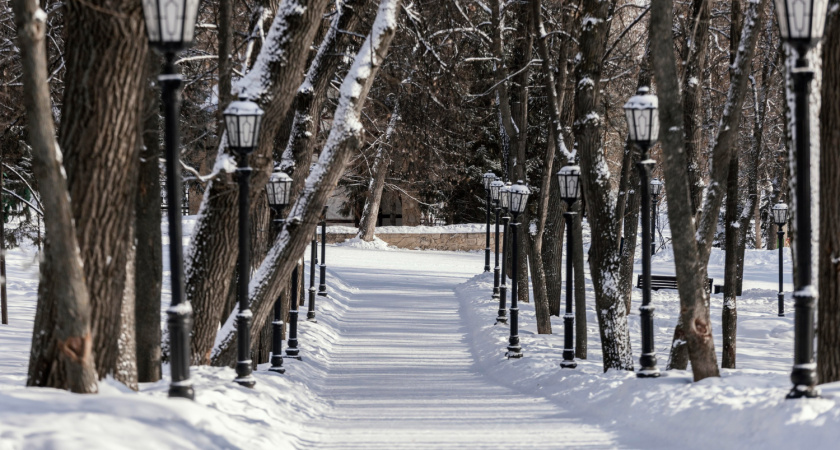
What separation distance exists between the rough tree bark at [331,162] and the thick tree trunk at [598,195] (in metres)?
3.16

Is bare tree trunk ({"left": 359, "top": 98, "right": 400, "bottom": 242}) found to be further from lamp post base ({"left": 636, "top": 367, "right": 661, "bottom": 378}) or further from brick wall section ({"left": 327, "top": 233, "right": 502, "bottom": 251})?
lamp post base ({"left": 636, "top": 367, "right": 661, "bottom": 378})

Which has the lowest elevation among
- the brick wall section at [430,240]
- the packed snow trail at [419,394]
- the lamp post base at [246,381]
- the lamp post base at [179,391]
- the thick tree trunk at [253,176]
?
the packed snow trail at [419,394]

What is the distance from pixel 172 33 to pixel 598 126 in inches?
261

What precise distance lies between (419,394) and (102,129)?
5.74 metres

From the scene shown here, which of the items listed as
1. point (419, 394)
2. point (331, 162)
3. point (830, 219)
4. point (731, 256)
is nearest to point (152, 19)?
point (331, 162)

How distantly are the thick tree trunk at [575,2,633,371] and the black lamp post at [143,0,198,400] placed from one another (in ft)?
20.2

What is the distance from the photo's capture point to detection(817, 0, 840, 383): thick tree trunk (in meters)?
7.68

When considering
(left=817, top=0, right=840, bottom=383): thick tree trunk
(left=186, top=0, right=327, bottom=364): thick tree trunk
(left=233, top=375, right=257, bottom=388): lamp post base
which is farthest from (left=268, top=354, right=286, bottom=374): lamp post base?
(left=817, top=0, right=840, bottom=383): thick tree trunk

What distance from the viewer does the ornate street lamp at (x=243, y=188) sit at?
28.5 ft

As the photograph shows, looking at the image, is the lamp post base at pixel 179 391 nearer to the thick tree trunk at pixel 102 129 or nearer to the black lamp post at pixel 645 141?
the thick tree trunk at pixel 102 129

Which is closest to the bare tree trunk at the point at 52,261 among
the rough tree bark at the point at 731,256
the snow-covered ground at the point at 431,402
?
the snow-covered ground at the point at 431,402

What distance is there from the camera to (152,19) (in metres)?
6.55

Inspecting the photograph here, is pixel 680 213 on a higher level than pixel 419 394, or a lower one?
higher

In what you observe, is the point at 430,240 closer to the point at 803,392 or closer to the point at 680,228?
the point at 680,228
